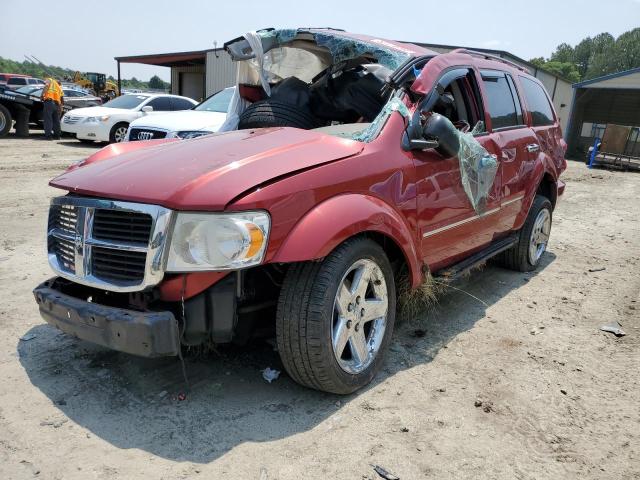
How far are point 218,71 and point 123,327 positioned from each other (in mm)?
26099

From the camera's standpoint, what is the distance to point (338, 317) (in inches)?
111

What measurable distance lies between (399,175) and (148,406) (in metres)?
1.91

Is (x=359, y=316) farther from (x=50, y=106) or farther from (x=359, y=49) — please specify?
(x=50, y=106)

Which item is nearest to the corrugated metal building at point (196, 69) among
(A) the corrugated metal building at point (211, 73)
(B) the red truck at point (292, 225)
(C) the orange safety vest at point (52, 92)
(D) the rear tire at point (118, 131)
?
(A) the corrugated metal building at point (211, 73)

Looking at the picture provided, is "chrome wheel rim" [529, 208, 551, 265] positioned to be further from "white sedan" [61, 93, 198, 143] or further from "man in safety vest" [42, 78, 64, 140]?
"man in safety vest" [42, 78, 64, 140]

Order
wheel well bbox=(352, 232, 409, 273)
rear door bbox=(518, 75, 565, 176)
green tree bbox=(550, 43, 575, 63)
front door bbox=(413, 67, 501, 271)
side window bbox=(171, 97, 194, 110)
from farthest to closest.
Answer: green tree bbox=(550, 43, 575, 63) → side window bbox=(171, 97, 194, 110) → rear door bbox=(518, 75, 565, 176) → front door bbox=(413, 67, 501, 271) → wheel well bbox=(352, 232, 409, 273)

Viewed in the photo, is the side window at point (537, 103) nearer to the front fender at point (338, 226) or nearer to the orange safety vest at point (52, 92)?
the front fender at point (338, 226)

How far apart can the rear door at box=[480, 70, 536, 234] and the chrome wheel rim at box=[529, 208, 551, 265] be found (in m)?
Answer: 0.69

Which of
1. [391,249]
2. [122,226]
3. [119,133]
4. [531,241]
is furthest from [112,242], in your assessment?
[119,133]

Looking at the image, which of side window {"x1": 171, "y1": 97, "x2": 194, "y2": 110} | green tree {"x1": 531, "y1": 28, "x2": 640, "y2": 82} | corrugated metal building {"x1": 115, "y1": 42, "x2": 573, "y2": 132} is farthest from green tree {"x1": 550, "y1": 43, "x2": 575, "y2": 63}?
side window {"x1": 171, "y1": 97, "x2": 194, "y2": 110}

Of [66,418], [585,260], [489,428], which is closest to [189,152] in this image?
[66,418]

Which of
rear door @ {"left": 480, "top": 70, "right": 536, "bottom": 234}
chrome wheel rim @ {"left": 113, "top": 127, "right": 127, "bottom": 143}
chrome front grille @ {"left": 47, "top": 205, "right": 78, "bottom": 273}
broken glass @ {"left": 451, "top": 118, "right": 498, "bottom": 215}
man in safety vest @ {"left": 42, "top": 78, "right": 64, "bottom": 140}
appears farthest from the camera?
man in safety vest @ {"left": 42, "top": 78, "right": 64, "bottom": 140}

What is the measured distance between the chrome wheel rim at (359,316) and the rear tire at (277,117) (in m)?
1.56

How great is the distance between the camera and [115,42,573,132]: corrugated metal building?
25.1 m
